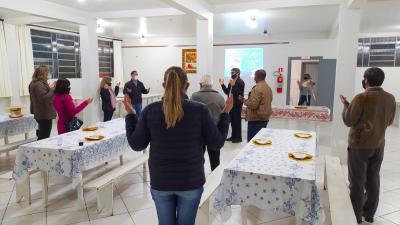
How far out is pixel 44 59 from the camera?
7957 mm

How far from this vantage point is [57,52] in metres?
8.30

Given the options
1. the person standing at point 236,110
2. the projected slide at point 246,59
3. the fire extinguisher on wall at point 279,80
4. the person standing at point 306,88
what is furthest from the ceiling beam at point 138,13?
the fire extinguisher on wall at point 279,80

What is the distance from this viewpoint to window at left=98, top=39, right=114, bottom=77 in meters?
9.90

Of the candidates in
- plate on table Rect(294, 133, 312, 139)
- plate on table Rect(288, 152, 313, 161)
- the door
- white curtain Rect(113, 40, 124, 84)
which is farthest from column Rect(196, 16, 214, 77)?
white curtain Rect(113, 40, 124, 84)

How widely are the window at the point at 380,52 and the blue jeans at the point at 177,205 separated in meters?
8.72

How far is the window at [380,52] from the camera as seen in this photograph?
8438mm

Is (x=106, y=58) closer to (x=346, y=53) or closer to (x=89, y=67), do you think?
(x=89, y=67)

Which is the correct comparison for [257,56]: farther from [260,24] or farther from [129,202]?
[129,202]

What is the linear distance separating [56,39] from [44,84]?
5.05m

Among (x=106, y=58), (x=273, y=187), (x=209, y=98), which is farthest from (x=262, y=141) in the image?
(x=106, y=58)

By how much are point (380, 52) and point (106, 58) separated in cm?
847

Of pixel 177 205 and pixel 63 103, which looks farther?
pixel 63 103

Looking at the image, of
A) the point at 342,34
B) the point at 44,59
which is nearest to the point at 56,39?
the point at 44,59

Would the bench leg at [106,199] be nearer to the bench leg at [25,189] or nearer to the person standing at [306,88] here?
the bench leg at [25,189]
